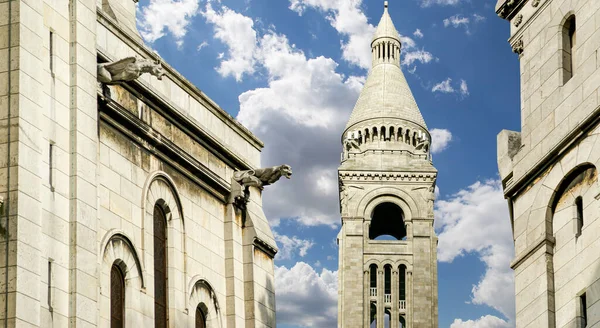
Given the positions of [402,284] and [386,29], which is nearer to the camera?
[402,284]

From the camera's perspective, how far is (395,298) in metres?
139

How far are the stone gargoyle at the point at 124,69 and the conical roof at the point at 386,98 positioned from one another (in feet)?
378

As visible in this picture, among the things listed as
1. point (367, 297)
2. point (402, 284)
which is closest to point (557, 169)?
point (367, 297)

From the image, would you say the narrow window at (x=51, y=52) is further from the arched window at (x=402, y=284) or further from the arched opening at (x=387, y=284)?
the arched window at (x=402, y=284)

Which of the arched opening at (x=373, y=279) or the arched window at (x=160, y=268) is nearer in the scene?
the arched window at (x=160, y=268)

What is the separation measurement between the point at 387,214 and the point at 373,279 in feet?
30.8

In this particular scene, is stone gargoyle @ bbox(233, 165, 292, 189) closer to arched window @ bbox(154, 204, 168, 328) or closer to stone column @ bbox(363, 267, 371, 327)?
arched window @ bbox(154, 204, 168, 328)

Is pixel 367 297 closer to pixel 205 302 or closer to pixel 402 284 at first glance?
pixel 402 284

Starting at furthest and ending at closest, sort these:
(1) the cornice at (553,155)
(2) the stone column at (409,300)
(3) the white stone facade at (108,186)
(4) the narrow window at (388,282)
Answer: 1. (4) the narrow window at (388,282)
2. (2) the stone column at (409,300)
3. (1) the cornice at (553,155)
4. (3) the white stone facade at (108,186)

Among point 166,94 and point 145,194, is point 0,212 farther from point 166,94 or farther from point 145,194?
point 166,94

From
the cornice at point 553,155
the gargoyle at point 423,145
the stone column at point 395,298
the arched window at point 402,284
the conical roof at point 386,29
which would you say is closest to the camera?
the cornice at point 553,155

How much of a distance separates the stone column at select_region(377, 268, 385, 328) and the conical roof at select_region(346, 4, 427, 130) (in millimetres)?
17072

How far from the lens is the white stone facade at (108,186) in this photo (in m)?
27.8

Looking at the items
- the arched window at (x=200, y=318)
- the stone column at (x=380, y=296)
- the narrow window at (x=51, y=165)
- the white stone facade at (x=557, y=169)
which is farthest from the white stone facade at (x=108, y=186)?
the stone column at (x=380, y=296)
